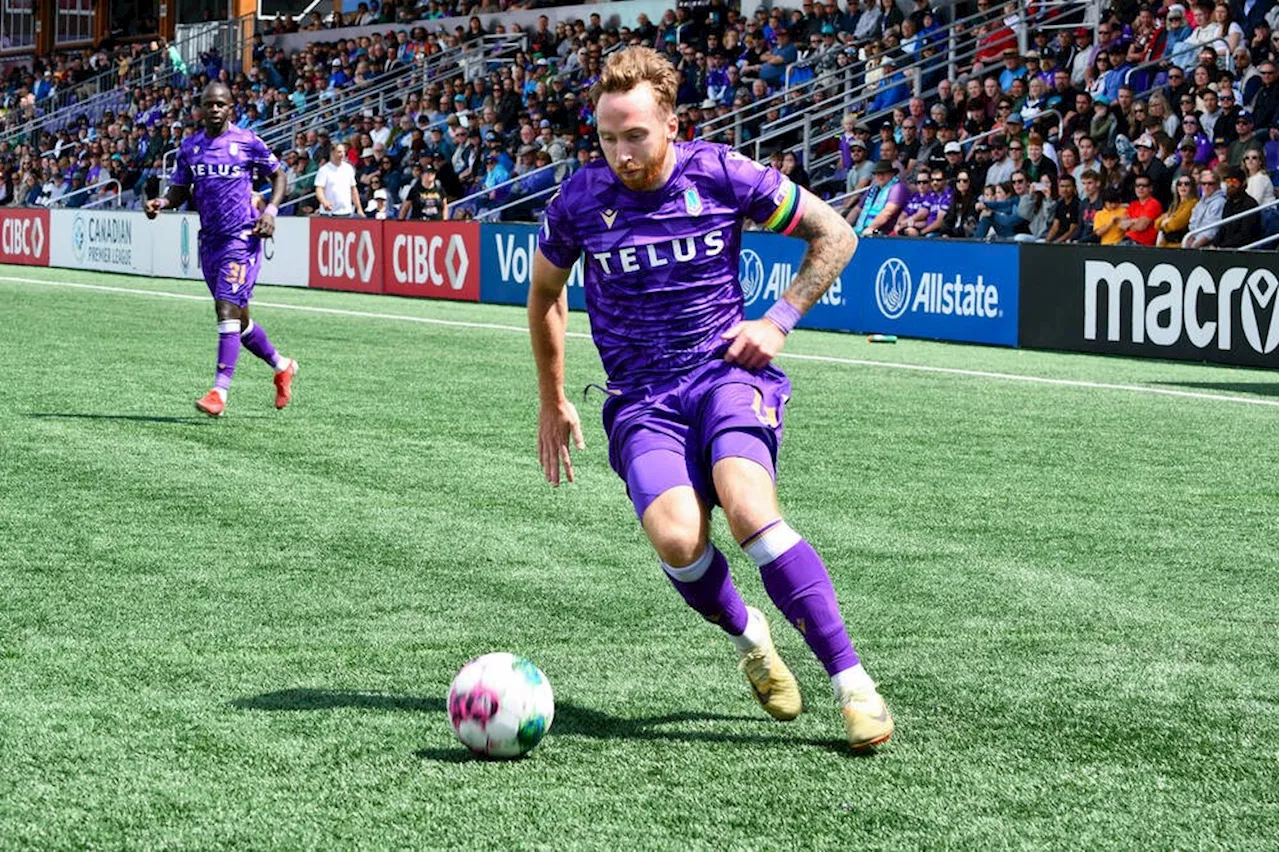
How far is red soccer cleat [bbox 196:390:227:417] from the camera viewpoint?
1240 centimetres

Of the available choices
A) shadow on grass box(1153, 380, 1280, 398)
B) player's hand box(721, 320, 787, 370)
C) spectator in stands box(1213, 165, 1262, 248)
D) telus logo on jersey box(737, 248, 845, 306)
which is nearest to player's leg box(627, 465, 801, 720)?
player's hand box(721, 320, 787, 370)

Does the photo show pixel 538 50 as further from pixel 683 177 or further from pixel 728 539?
pixel 683 177

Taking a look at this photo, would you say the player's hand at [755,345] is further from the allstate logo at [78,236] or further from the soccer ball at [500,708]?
the allstate logo at [78,236]

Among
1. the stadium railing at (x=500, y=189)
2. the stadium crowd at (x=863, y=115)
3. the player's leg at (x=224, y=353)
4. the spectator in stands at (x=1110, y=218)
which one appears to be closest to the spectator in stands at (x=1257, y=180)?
the stadium crowd at (x=863, y=115)

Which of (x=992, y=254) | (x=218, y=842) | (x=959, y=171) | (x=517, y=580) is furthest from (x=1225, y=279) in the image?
(x=218, y=842)

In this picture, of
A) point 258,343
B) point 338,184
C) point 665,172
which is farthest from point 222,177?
point 338,184

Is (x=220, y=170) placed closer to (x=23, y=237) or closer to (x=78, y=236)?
(x=78, y=236)

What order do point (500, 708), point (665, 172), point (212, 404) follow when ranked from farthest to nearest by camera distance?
point (212, 404) → point (665, 172) → point (500, 708)

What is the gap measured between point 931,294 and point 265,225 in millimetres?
9845

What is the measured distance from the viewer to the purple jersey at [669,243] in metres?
5.25

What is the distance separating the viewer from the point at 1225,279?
17484 millimetres

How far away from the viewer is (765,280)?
72.9ft

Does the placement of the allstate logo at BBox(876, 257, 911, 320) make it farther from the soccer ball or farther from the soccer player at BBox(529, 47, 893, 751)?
the soccer ball

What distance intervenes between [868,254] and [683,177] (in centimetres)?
1653
